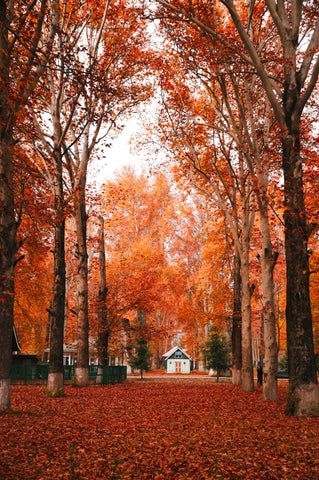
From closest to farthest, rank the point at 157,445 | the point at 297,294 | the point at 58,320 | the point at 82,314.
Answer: the point at 157,445
the point at 297,294
the point at 58,320
the point at 82,314

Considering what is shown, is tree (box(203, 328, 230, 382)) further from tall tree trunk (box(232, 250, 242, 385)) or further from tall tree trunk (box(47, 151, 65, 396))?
tall tree trunk (box(47, 151, 65, 396))

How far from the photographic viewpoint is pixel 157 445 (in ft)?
22.3

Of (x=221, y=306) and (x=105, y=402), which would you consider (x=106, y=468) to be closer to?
(x=105, y=402)

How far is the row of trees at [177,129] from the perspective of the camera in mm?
9742

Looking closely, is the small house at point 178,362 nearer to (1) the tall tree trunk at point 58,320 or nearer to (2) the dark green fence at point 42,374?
(2) the dark green fence at point 42,374

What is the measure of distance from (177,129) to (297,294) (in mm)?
11801

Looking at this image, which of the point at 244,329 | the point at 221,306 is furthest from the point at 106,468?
the point at 221,306

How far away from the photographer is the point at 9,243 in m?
10.0

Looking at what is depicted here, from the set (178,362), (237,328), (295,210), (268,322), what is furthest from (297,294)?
(178,362)

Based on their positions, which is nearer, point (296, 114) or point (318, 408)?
point (318, 408)

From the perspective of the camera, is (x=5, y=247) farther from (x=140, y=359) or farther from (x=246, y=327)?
(x=140, y=359)

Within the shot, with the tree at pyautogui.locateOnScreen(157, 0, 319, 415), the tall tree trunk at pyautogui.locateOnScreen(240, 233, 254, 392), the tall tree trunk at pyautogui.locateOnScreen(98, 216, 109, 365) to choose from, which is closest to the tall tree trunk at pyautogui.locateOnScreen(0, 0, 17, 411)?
the tree at pyautogui.locateOnScreen(157, 0, 319, 415)

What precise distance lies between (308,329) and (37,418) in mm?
6481

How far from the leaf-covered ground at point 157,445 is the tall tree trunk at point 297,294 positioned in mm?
708
